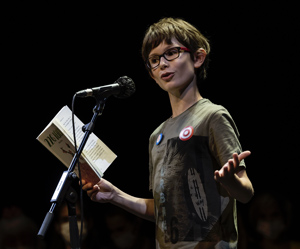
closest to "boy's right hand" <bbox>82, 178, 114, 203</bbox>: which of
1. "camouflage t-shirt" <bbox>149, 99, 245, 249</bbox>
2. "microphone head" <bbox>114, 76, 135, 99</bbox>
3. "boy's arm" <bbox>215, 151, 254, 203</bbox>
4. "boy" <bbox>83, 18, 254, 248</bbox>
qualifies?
"boy" <bbox>83, 18, 254, 248</bbox>

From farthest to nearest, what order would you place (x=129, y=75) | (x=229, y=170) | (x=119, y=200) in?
(x=129, y=75) → (x=119, y=200) → (x=229, y=170)

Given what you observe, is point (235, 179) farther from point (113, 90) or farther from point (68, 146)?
point (68, 146)

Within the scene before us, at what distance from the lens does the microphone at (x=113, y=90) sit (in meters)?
1.46

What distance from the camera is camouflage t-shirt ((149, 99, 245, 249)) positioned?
1.41 m

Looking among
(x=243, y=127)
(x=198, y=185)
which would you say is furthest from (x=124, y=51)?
(x=198, y=185)

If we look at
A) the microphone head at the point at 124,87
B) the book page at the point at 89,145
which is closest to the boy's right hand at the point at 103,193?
the book page at the point at 89,145

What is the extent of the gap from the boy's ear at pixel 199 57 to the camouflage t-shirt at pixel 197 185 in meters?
0.26

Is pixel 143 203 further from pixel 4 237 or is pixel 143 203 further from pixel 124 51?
pixel 124 51

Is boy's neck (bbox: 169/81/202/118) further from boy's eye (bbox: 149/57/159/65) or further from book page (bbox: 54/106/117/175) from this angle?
book page (bbox: 54/106/117/175)

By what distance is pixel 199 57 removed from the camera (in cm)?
179

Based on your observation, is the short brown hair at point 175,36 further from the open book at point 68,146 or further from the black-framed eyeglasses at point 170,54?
the open book at point 68,146

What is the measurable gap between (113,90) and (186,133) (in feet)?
1.07

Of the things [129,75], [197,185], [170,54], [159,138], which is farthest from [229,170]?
[129,75]

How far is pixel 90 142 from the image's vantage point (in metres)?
1.72
